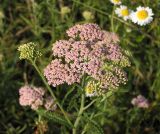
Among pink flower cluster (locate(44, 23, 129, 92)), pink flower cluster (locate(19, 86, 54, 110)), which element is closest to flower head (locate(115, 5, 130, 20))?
pink flower cluster (locate(19, 86, 54, 110))

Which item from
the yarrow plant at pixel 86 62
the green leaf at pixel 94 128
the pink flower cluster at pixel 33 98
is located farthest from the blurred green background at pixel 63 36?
the yarrow plant at pixel 86 62

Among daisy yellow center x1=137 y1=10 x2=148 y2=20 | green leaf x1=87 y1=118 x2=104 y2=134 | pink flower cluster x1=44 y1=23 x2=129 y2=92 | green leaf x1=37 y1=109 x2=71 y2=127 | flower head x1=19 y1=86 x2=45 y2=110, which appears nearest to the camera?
pink flower cluster x1=44 y1=23 x2=129 y2=92

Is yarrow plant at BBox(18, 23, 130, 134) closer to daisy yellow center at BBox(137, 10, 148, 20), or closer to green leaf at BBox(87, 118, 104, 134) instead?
green leaf at BBox(87, 118, 104, 134)

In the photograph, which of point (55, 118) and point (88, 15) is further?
point (88, 15)

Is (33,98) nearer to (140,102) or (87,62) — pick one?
(87,62)

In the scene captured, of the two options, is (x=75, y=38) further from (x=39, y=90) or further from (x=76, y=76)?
(x=39, y=90)

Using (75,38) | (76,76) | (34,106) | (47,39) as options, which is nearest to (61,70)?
(76,76)

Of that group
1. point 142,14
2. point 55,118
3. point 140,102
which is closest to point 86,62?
point 55,118
